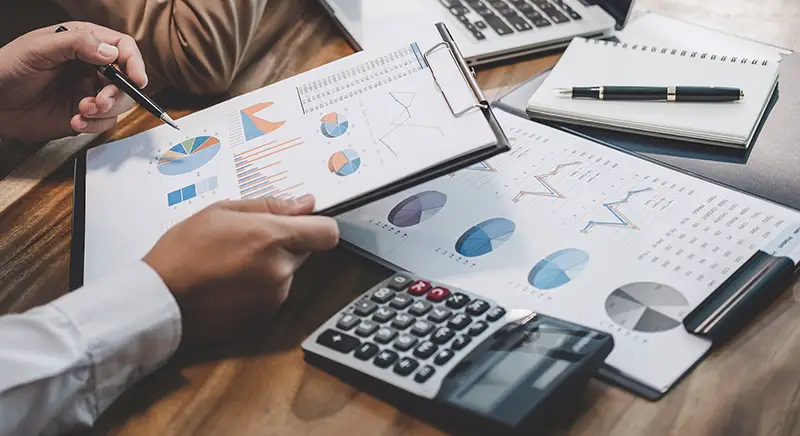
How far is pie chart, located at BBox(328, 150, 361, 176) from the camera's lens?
0.67m

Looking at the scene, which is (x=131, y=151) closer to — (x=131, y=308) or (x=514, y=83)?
(x=131, y=308)

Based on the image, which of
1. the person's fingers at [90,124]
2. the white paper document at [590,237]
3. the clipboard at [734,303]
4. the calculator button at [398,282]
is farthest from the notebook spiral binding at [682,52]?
the person's fingers at [90,124]

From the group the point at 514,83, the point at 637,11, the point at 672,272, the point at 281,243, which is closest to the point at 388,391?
the point at 281,243

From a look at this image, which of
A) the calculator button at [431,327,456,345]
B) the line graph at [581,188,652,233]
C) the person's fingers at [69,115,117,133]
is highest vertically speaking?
the person's fingers at [69,115,117,133]

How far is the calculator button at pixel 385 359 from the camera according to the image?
1.85 ft

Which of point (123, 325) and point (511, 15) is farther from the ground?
point (511, 15)

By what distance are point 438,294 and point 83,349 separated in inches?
10.6

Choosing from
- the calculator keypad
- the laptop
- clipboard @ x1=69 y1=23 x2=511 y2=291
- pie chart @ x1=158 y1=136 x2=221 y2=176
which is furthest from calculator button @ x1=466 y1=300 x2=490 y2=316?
the laptop

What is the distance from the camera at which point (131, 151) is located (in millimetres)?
818

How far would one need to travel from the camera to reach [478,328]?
581 mm

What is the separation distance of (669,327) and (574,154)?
245 millimetres

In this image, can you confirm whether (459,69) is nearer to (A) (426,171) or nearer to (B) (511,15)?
(A) (426,171)

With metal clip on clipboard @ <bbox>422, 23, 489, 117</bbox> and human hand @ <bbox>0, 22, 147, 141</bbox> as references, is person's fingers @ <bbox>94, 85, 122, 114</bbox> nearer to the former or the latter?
human hand @ <bbox>0, 22, 147, 141</bbox>

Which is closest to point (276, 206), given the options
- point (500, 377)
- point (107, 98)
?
point (500, 377)
